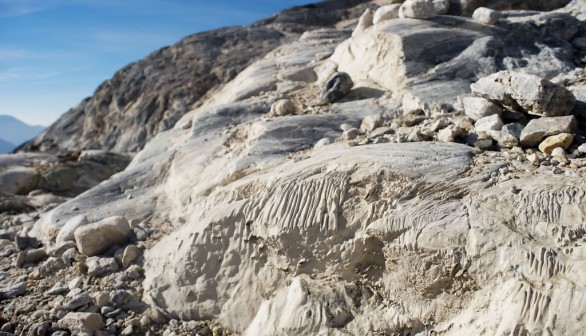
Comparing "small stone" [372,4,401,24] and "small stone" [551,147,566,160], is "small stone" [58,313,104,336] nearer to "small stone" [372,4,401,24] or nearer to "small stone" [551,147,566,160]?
"small stone" [551,147,566,160]

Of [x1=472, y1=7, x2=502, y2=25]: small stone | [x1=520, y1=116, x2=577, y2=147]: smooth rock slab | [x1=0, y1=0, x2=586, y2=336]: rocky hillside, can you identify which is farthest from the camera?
[x1=472, y1=7, x2=502, y2=25]: small stone

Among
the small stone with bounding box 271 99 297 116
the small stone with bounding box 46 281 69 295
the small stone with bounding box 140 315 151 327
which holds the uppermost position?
the small stone with bounding box 271 99 297 116

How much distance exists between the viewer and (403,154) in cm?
493

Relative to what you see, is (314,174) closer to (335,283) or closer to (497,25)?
(335,283)

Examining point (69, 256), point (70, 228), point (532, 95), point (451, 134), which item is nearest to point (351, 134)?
point (451, 134)

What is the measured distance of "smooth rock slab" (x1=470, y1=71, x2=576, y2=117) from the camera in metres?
5.00

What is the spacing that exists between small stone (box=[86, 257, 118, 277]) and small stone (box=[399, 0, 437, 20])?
6387mm

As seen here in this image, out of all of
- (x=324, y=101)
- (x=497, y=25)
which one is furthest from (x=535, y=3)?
(x=324, y=101)

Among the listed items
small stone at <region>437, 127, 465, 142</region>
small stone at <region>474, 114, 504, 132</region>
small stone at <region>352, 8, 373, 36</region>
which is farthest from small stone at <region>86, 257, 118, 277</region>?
small stone at <region>352, 8, 373, 36</region>

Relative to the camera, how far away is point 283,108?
7.77 metres

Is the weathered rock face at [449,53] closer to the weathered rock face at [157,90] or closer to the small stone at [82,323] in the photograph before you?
the small stone at [82,323]

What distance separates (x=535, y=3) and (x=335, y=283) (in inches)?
695

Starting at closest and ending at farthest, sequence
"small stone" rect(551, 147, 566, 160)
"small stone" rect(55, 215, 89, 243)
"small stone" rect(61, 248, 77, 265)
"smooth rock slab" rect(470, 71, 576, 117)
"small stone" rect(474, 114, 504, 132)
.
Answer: "small stone" rect(551, 147, 566, 160) → "smooth rock slab" rect(470, 71, 576, 117) → "small stone" rect(474, 114, 504, 132) → "small stone" rect(61, 248, 77, 265) → "small stone" rect(55, 215, 89, 243)

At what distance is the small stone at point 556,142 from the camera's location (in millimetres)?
4595
